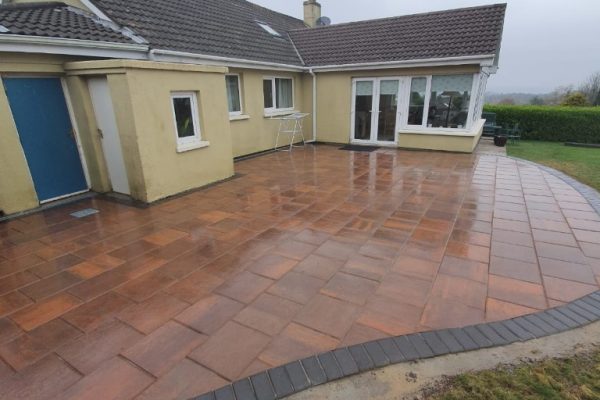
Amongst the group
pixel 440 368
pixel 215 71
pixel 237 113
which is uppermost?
pixel 215 71

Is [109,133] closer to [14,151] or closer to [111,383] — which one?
[14,151]

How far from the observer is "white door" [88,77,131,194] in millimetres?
5418

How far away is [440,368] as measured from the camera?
7.21ft

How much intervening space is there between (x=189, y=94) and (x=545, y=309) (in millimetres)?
6070

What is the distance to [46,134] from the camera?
5.34 metres

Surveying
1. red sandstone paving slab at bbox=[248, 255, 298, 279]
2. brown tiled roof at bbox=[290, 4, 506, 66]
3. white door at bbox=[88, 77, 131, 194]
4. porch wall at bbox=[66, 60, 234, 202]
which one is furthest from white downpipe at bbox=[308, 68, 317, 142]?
Answer: red sandstone paving slab at bbox=[248, 255, 298, 279]

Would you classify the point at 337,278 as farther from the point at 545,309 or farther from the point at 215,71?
the point at 215,71

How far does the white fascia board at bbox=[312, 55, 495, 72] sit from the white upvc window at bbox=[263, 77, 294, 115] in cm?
109

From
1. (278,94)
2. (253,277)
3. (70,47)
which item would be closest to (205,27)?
(278,94)

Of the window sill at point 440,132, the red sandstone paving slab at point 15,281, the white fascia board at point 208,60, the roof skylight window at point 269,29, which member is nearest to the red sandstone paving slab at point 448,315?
the red sandstone paving slab at point 15,281

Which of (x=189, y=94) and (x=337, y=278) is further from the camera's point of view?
(x=189, y=94)

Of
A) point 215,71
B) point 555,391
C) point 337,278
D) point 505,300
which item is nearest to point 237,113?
point 215,71

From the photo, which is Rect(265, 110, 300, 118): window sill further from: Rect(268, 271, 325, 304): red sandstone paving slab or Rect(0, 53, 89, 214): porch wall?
Rect(268, 271, 325, 304): red sandstone paving slab

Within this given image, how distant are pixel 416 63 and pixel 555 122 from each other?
25.8ft
